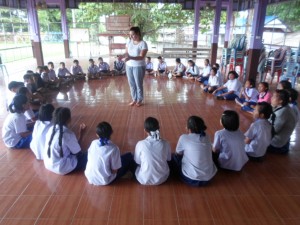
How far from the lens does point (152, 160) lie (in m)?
2.27

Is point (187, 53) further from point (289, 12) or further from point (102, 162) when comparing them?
point (102, 162)

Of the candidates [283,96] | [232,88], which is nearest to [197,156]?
[283,96]

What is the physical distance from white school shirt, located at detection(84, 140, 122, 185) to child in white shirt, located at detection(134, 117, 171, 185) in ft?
0.67

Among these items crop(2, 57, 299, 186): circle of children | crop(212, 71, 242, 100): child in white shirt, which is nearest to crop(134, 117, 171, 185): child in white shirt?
crop(2, 57, 299, 186): circle of children

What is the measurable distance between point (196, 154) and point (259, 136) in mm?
898

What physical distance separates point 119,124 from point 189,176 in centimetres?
183

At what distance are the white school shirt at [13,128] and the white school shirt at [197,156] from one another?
1.91 m

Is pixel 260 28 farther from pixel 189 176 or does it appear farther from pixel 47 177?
pixel 47 177

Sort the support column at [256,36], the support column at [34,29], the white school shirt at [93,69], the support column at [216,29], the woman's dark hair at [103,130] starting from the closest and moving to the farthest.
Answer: the woman's dark hair at [103,130] < the support column at [256,36] < the white school shirt at [93,69] < the support column at [34,29] < the support column at [216,29]

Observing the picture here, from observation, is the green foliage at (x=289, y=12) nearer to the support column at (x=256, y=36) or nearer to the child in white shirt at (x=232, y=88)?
the support column at (x=256, y=36)

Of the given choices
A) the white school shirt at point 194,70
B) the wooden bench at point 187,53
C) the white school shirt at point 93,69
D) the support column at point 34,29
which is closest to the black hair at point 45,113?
the white school shirt at point 93,69

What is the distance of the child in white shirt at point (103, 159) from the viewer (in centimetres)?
223

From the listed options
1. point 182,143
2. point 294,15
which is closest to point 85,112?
point 182,143

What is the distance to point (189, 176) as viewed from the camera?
2.36 metres
